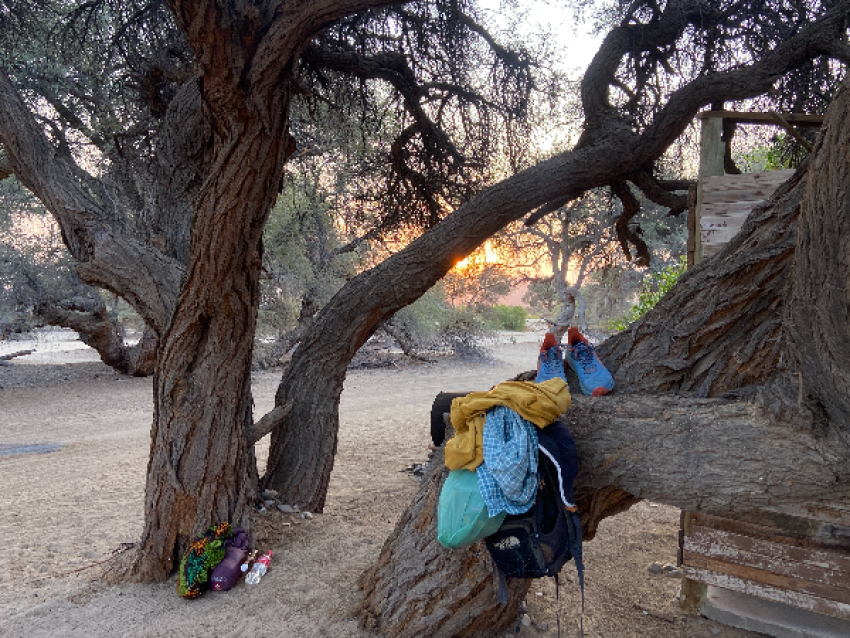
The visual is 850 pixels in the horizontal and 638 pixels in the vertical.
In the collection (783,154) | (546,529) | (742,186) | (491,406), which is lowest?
(546,529)

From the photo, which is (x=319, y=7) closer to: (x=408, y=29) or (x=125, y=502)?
(x=408, y=29)

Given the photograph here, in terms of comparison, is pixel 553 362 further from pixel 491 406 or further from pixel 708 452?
pixel 708 452

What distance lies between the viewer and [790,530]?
3.15 metres

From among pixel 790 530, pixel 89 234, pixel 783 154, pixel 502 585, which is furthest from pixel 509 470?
pixel 783 154

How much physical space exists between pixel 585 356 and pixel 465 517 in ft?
3.15

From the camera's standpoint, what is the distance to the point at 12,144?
13.2ft

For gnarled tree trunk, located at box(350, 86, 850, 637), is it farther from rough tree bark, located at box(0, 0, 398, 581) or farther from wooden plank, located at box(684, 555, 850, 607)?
rough tree bark, located at box(0, 0, 398, 581)

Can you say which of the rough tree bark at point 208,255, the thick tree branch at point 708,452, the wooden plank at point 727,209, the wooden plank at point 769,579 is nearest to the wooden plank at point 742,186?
the wooden plank at point 727,209

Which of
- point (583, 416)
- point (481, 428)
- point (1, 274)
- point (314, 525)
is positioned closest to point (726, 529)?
point (583, 416)

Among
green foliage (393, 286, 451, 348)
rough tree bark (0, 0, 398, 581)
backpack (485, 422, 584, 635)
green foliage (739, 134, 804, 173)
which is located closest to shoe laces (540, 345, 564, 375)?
backpack (485, 422, 584, 635)

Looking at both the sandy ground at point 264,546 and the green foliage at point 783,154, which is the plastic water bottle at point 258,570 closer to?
the sandy ground at point 264,546

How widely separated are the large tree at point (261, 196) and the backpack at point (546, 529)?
0.30 metres

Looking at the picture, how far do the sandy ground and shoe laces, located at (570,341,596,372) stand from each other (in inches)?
50.7

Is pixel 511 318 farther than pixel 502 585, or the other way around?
pixel 511 318
